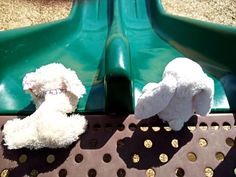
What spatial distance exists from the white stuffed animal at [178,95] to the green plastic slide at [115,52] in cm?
7

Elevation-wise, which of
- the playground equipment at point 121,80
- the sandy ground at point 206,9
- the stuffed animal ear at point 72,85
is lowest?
the sandy ground at point 206,9

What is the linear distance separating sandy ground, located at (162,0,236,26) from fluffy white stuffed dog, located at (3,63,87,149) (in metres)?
0.99

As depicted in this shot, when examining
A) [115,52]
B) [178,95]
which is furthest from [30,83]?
[178,95]

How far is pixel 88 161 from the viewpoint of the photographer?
0.73m

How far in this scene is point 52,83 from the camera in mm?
811

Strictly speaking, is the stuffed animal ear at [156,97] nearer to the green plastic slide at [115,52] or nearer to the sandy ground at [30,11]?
the green plastic slide at [115,52]

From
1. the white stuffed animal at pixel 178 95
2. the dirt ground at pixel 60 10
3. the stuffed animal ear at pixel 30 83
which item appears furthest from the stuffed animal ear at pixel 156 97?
the dirt ground at pixel 60 10

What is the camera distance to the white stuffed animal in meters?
0.69

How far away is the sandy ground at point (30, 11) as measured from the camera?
5.24ft

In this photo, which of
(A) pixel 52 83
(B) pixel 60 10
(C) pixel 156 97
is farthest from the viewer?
(B) pixel 60 10

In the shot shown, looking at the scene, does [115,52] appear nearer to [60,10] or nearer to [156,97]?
[156,97]

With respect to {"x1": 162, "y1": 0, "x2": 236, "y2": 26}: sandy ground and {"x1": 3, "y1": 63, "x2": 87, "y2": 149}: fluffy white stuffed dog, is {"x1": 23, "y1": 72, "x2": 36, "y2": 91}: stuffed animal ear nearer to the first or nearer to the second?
{"x1": 3, "y1": 63, "x2": 87, "y2": 149}: fluffy white stuffed dog

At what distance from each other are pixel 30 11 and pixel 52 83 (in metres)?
0.99

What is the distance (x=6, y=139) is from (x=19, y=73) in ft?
1.07
